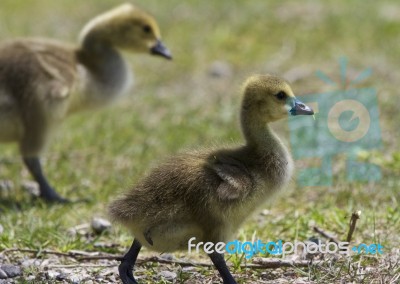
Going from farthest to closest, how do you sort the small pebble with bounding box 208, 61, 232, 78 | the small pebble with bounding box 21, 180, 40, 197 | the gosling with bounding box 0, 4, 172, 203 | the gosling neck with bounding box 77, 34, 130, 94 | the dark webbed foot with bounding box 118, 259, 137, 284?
the small pebble with bounding box 208, 61, 232, 78 → the gosling neck with bounding box 77, 34, 130, 94 → the small pebble with bounding box 21, 180, 40, 197 → the gosling with bounding box 0, 4, 172, 203 → the dark webbed foot with bounding box 118, 259, 137, 284

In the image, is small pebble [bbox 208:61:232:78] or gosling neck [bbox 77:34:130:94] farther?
small pebble [bbox 208:61:232:78]

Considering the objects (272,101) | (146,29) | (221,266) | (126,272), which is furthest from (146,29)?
(221,266)

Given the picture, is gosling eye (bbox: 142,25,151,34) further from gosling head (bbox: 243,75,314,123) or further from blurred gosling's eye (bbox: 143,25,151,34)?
gosling head (bbox: 243,75,314,123)

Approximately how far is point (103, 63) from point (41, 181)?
34.4 inches

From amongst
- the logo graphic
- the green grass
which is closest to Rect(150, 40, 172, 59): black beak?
the green grass

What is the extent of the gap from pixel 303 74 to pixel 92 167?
98.1 inches

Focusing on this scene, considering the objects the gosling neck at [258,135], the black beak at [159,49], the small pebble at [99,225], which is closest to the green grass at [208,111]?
the small pebble at [99,225]

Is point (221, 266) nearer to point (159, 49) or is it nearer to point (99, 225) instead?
point (99, 225)

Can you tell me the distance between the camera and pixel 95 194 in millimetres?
4594

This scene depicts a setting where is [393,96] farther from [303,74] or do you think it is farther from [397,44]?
[397,44]

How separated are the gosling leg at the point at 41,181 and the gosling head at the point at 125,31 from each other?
83cm

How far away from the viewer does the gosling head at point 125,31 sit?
505 centimetres

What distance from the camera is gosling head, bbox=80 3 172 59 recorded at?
5051mm

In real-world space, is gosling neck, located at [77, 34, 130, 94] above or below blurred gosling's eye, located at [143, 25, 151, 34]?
below
